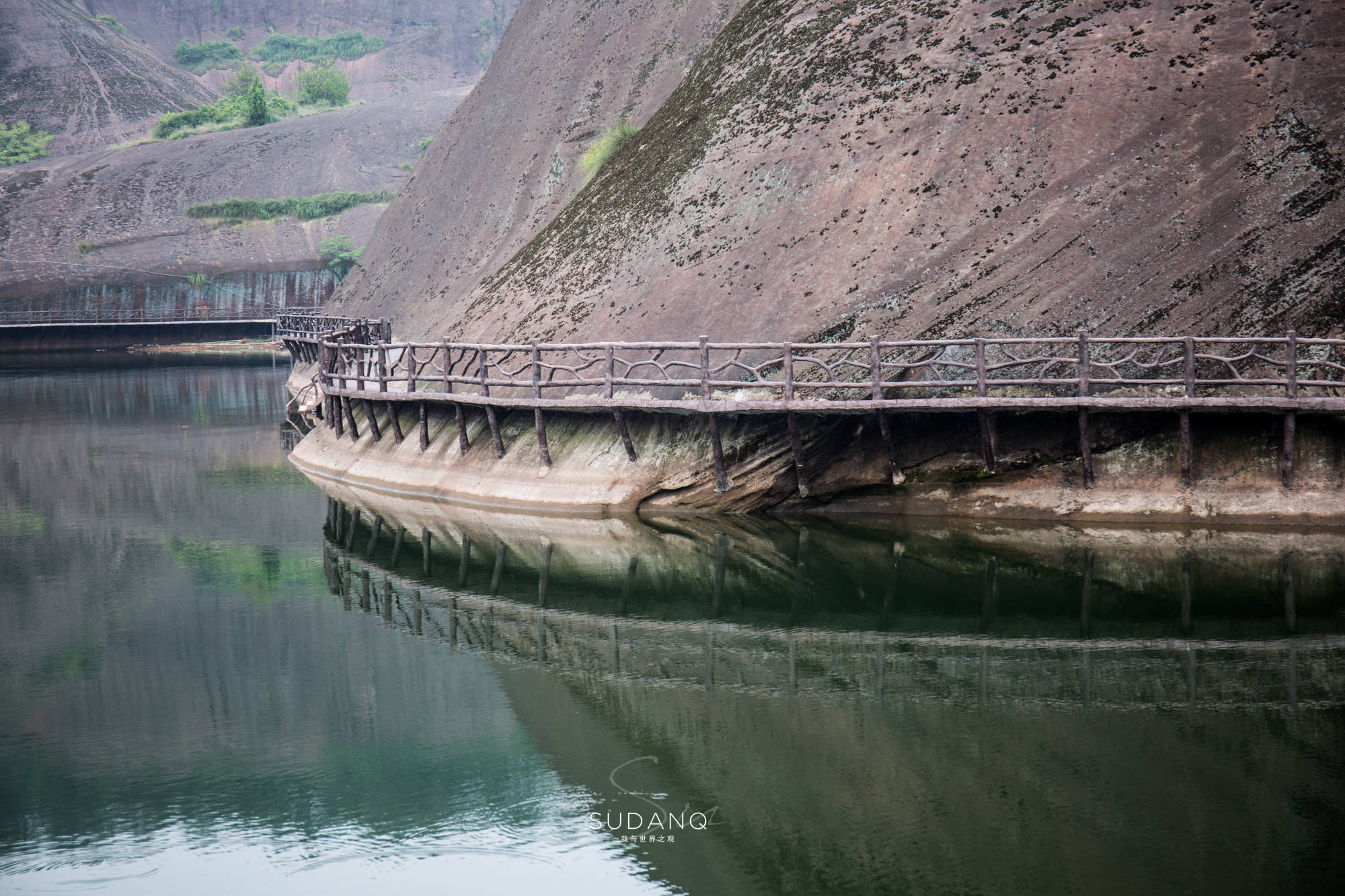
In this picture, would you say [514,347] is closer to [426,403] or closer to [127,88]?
[426,403]

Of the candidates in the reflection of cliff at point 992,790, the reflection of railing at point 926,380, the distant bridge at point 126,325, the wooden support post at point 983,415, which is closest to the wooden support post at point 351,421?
the reflection of railing at point 926,380

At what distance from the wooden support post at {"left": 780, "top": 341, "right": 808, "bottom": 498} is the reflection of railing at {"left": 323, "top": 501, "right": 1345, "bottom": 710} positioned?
146 inches

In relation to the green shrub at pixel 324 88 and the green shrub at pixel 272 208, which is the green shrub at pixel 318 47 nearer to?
the green shrub at pixel 324 88

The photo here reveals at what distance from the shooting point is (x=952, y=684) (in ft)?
43.2

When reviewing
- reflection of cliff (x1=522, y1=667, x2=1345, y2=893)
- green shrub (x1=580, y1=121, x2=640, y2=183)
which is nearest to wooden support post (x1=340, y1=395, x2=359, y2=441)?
green shrub (x1=580, y1=121, x2=640, y2=183)

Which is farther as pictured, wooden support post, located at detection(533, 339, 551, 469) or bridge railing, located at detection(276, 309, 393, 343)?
bridge railing, located at detection(276, 309, 393, 343)

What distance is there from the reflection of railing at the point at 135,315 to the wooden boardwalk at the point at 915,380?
5694 centimetres

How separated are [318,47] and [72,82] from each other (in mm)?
40497

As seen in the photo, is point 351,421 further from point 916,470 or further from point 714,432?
point 916,470

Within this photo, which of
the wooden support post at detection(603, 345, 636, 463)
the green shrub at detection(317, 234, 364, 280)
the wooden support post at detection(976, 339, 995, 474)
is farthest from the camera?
the green shrub at detection(317, 234, 364, 280)

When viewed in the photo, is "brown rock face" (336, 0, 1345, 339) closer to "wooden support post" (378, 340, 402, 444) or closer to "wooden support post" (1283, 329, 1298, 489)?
"wooden support post" (1283, 329, 1298, 489)

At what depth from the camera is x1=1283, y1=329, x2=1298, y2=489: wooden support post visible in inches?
719

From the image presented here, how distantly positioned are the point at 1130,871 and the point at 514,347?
16.1 m

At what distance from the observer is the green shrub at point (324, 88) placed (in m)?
133
